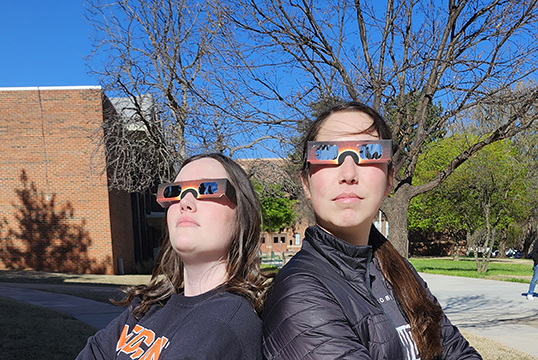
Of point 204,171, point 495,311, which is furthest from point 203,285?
point 495,311

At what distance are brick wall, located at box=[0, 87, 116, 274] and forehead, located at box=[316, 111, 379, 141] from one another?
18877mm

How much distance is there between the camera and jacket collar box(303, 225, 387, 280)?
1575 millimetres

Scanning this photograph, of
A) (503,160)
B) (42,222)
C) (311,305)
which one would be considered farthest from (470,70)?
(503,160)

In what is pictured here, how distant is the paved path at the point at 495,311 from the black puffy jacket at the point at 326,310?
6.49m

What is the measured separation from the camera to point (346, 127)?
68.7 inches

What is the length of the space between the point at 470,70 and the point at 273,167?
3923 millimetres

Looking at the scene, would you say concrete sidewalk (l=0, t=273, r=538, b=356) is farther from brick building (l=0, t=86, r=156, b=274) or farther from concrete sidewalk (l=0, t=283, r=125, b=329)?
brick building (l=0, t=86, r=156, b=274)

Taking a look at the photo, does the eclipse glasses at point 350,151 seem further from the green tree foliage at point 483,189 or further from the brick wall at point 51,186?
the green tree foliage at point 483,189

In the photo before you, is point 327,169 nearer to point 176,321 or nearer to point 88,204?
point 176,321

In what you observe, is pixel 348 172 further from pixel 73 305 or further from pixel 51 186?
pixel 51 186

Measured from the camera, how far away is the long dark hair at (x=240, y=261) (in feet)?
5.92

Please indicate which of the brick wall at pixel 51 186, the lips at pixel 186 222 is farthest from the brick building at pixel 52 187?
the lips at pixel 186 222

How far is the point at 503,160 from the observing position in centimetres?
2611

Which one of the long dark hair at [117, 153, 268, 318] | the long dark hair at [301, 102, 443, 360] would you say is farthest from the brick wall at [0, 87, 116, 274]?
the long dark hair at [301, 102, 443, 360]
